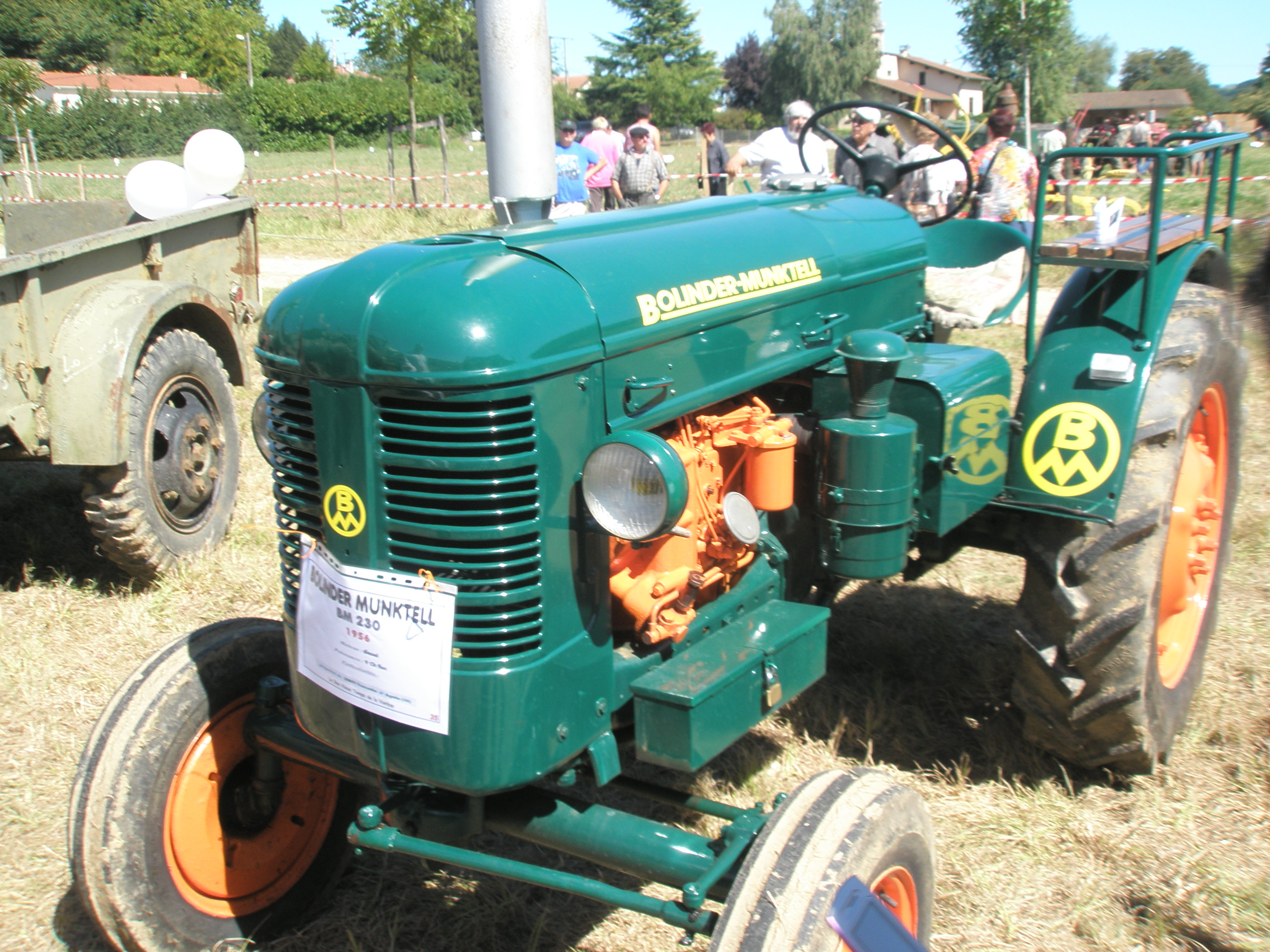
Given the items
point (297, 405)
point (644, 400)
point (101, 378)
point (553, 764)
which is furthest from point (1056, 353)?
point (101, 378)

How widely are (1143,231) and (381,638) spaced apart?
2572 millimetres

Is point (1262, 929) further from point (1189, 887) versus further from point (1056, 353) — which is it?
point (1056, 353)

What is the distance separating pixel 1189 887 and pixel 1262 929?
0.17m

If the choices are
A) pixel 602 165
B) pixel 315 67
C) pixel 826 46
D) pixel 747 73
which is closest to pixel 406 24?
pixel 602 165

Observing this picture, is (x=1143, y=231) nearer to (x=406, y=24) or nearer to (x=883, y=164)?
(x=883, y=164)

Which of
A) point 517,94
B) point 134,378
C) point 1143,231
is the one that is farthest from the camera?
point 517,94

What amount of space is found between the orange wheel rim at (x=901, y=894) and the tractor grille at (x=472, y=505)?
2.69ft

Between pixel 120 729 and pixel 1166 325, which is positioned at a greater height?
pixel 1166 325

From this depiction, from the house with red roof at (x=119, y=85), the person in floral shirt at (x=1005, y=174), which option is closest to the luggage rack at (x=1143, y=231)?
the person in floral shirt at (x=1005, y=174)

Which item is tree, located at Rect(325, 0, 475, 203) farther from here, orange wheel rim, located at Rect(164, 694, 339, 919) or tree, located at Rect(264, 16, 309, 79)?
tree, located at Rect(264, 16, 309, 79)

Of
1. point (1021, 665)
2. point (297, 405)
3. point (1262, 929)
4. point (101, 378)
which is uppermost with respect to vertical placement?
point (297, 405)

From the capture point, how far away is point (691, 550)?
222cm

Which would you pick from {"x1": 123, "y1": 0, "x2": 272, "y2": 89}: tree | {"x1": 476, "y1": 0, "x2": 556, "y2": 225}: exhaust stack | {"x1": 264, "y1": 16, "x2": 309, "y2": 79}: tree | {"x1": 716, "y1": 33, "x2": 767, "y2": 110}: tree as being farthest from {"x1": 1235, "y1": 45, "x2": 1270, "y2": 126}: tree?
{"x1": 264, "y1": 16, "x2": 309, "y2": 79}: tree

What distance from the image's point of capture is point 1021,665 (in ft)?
9.23
